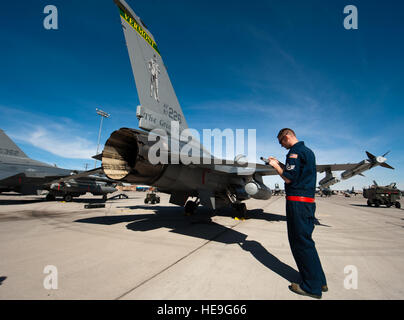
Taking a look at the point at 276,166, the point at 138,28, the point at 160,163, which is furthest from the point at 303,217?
the point at 138,28

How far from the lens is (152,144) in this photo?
387 centimetres

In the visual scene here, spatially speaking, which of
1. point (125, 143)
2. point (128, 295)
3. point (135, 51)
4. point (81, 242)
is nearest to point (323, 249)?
point (128, 295)

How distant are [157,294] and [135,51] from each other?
200 inches

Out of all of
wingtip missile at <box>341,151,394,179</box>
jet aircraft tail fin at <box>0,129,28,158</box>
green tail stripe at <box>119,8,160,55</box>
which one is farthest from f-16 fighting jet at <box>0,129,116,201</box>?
wingtip missile at <box>341,151,394,179</box>

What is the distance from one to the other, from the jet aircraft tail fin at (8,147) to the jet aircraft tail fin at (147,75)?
50.8 ft

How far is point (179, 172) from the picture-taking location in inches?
193

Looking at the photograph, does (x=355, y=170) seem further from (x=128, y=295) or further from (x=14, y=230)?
(x=14, y=230)

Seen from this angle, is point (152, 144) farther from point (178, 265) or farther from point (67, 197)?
point (67, 197)

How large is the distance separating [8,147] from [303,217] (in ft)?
63.9

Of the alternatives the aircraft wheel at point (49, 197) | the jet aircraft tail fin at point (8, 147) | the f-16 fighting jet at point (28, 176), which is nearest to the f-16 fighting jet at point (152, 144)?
the f-16 fighting jet at point (28, 176)

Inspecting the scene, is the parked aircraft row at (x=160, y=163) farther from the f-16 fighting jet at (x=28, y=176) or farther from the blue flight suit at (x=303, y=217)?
the f-16 fighting jet at (x=28, y=176)

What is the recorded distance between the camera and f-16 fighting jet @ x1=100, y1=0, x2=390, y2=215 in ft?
13.0

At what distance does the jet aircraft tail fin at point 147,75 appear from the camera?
4.52 metres

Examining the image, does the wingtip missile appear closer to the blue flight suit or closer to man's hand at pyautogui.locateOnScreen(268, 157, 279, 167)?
the blue flight suit
